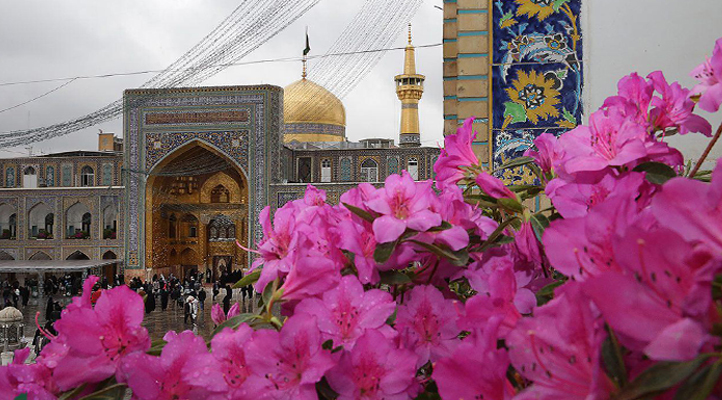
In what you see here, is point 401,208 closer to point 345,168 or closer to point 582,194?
point 582,194

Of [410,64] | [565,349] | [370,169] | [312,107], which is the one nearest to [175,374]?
[565,349]

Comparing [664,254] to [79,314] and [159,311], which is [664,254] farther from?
[159,311]

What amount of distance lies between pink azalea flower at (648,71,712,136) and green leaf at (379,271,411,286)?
264 millimetres

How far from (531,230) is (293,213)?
0.20 m

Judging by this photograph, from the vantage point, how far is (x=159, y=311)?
11672 mm

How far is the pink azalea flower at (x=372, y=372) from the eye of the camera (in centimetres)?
41

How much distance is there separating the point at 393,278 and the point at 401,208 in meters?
0.05

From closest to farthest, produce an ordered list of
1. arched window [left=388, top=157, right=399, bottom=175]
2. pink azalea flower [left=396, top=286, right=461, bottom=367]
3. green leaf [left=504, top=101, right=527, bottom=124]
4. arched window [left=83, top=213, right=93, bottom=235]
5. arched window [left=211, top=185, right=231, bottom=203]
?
pink azalea flower [left=396, top=286, right=461, bottom=367], green leaf [left=504, top=101, right=527, bottom=124], arched window [left=388, top=157, right=399, bottom=175], arched window [left=83, top=213, right=93, bottom=235], arched window [left=211, top=185, right=231, bottom=203]

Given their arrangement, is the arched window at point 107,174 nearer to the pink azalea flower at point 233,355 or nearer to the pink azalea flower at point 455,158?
the pink azalea flower at point 455,158

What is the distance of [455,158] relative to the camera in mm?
637

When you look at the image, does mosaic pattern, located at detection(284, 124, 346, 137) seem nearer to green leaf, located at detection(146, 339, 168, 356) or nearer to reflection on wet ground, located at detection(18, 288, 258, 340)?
reflection on wet ground, located at detection(18, 288, 258, 340)

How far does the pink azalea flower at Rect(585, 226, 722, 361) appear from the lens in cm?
25

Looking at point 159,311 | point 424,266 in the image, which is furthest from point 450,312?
point 159,311

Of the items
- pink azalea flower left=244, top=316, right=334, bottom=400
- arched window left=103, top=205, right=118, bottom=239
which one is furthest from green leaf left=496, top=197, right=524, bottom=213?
arched window left=103, top=205, right=118, bottom=239
